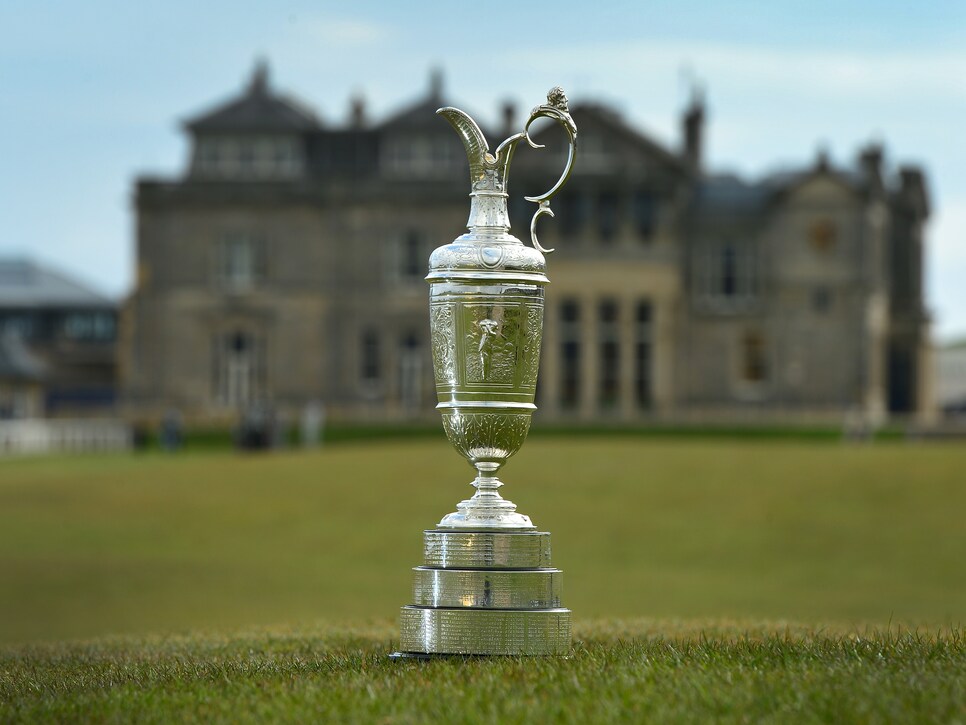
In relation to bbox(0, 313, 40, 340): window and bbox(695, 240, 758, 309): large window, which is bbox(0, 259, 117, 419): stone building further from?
bbox(695, 240, 758, 309): large window

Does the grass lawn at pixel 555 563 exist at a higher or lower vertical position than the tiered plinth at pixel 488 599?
lower

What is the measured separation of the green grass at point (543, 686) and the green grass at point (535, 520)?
28.8ft

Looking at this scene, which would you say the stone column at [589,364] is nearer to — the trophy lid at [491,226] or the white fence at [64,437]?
the white fence at [64,437]

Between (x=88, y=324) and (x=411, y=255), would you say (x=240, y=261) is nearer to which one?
(x=411, y=255)

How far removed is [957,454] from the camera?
40156 mm

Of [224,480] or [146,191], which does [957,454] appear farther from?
[146,191]

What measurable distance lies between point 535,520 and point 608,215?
1295 inches

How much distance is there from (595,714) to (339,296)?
57.2 metres

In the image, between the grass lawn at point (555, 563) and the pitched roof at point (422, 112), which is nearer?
the grass lawn at point (555, 563)

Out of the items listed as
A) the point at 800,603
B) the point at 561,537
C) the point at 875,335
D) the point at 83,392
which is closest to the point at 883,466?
the point at 561,537

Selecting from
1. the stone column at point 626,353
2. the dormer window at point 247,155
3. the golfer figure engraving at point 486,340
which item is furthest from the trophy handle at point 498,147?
the dormer window at point 247,155

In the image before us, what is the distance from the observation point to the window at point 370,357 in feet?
212

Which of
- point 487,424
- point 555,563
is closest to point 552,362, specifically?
point 555,563

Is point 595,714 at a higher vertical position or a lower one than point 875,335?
lower
